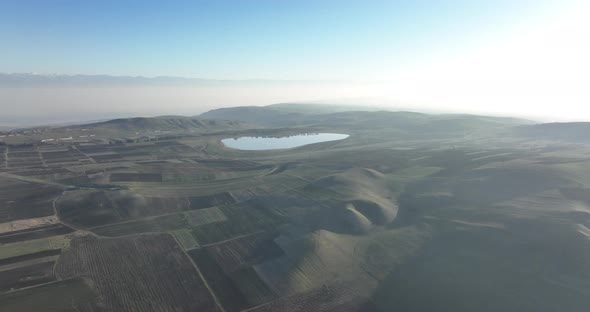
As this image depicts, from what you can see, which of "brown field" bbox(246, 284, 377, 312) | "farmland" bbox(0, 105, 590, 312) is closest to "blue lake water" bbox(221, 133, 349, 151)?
"farmland" bbox(0, 105, 590, 312)

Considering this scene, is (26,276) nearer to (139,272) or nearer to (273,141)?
(139,272)

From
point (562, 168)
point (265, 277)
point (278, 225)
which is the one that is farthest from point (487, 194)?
point (265, 277)

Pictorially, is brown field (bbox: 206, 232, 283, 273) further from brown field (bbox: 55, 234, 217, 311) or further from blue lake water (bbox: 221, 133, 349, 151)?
blue lake water (bbox: 221, 133, 349, 151)

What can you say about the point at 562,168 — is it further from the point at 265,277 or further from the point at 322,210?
the point at 265,277

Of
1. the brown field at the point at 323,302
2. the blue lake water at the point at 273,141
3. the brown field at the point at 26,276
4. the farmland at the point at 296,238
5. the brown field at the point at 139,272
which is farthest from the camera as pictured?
the blue lake water at the point at 273,141

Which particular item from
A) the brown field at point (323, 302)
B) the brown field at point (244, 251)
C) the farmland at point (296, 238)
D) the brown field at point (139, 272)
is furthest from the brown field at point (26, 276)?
the brown field at point (323, 302)

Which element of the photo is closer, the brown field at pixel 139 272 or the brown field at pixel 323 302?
the brown field at pixel 323 302

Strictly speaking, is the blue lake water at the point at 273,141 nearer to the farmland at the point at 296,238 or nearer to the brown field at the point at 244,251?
the farmland at the point at 296,238
